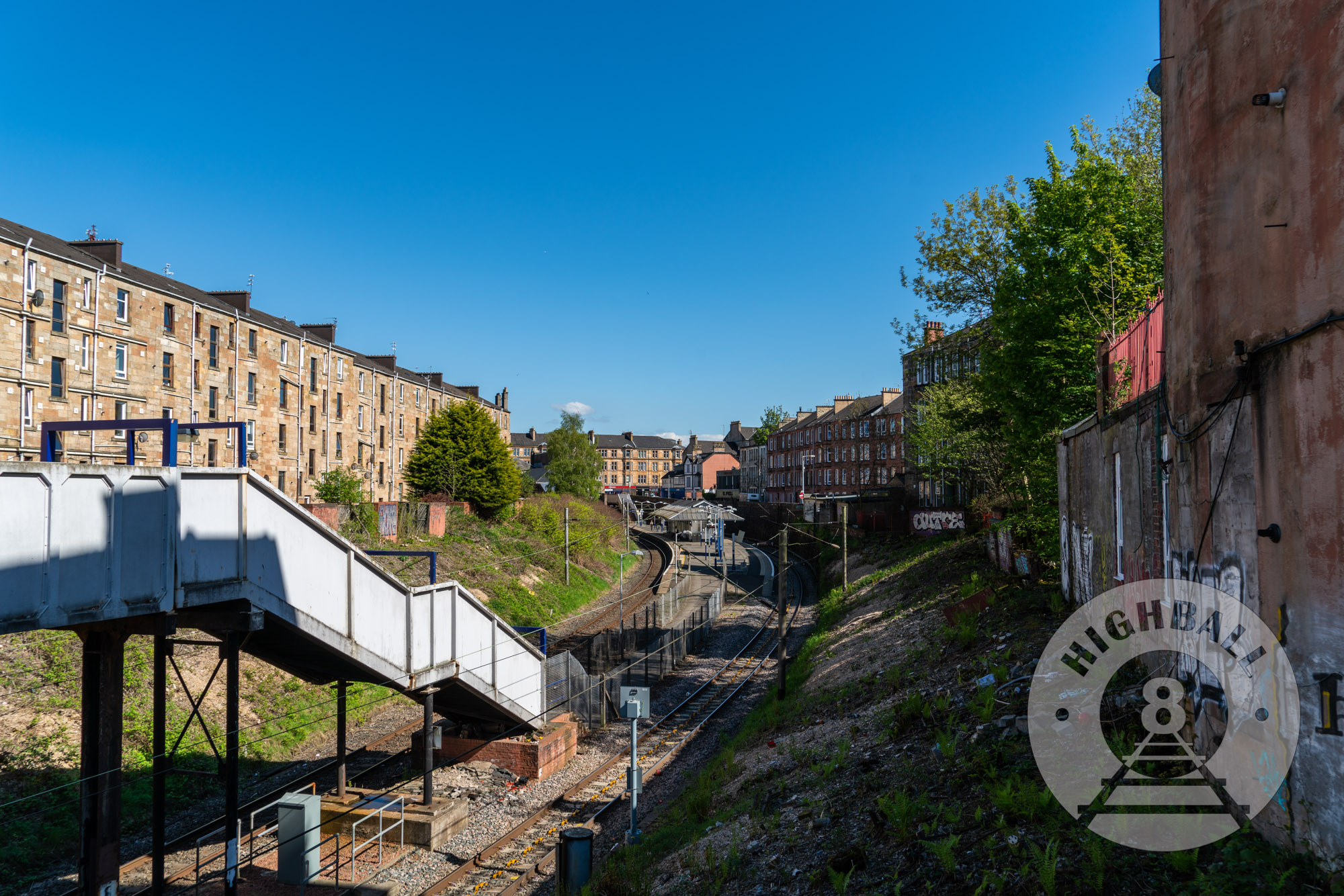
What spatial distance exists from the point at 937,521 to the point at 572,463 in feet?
119

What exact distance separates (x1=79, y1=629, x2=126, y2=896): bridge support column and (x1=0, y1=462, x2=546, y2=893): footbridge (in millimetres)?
16

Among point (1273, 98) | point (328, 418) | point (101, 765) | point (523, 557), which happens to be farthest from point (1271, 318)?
point (328, 418)

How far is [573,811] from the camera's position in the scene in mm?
16453

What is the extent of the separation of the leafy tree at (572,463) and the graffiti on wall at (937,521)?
33.3 meters

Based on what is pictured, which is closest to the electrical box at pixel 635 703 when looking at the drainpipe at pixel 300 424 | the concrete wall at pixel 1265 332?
the concrete wall at pixel 1265 332

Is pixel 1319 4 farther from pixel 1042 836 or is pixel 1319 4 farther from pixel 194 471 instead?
pixel 194 471

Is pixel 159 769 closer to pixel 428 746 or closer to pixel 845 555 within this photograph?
pixel 428 746

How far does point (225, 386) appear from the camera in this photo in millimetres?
38062

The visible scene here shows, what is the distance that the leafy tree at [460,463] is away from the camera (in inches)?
1690

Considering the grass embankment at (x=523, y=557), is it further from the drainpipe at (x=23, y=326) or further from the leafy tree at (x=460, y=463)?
the drainpipe at (x=23, y=326)

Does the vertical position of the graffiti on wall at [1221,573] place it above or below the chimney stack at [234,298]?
below

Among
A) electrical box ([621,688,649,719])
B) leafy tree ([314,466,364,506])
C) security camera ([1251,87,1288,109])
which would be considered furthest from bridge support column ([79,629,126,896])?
leafy tree ([314,466,364,506])

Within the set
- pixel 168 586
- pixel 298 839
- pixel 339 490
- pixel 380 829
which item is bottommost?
pixel 380 829

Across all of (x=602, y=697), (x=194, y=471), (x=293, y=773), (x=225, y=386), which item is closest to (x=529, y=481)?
(x=225, y=386)
